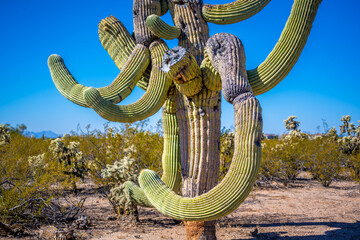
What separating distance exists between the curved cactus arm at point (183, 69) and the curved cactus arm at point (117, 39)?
100cm

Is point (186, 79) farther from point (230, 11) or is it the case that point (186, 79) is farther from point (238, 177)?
point (238, 177)

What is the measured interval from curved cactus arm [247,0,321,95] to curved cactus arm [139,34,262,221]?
0.47m

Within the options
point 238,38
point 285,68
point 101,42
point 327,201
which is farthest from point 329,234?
point 101,42

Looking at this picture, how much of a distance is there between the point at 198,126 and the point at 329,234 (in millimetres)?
3593

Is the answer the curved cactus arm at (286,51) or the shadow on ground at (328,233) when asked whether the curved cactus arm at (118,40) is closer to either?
the curved cactus arm at (286,51)

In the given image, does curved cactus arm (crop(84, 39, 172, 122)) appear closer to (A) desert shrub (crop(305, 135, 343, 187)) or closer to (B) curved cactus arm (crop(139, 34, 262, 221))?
(B) curved cactus arm (crop(139, 34, 262, 221))

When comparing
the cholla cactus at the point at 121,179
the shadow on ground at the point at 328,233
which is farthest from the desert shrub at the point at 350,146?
the cholla cactus at the point at 121,179

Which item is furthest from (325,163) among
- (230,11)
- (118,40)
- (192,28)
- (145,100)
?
(118,40)

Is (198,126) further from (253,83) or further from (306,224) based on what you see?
(306,224)

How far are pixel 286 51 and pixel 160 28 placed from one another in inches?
60.8

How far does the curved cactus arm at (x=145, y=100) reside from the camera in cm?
361

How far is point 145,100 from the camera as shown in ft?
12.9

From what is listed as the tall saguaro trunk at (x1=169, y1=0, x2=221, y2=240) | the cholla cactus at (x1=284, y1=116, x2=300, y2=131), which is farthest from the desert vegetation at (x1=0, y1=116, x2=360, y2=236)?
the cholla cactus at (x1=284, y1=116, x2=300, y2=131)

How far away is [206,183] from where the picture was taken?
392cm
